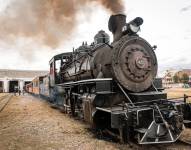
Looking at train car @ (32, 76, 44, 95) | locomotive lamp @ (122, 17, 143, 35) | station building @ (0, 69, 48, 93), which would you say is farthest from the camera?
station building @ (0, 69, 48, 93)

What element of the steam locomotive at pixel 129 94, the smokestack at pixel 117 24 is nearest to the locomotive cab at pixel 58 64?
the steam locomotive at pixel 129 94

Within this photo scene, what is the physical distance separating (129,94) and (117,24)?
2.36 m

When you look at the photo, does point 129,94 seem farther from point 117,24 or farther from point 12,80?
point 12,80

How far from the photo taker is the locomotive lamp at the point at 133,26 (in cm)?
792

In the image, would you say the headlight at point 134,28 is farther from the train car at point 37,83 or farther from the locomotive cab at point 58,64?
the train car at point 37,83

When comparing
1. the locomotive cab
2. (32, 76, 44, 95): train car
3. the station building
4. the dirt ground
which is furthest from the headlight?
the station building

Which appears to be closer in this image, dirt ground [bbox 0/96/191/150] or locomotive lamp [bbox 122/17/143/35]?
dirt ground [bbox 0/96/191/150]

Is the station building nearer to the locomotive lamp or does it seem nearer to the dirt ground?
the dirt ground

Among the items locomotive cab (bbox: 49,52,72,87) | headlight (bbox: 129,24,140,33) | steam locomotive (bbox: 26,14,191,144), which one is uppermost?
headlight (bbox: 129,24,140,33)

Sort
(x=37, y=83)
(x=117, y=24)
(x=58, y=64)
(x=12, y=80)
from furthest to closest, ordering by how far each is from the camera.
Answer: (x=12, y=80) → (x=37, y=83) → (x=58, y=64) → (x=117, y=24)

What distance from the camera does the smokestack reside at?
841 centimetres

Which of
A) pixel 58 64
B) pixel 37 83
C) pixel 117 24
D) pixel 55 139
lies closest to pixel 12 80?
pixel 37 83

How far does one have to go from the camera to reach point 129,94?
779 centimetres

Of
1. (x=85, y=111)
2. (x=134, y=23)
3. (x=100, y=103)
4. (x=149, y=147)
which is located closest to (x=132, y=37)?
(x=134, y=23)
